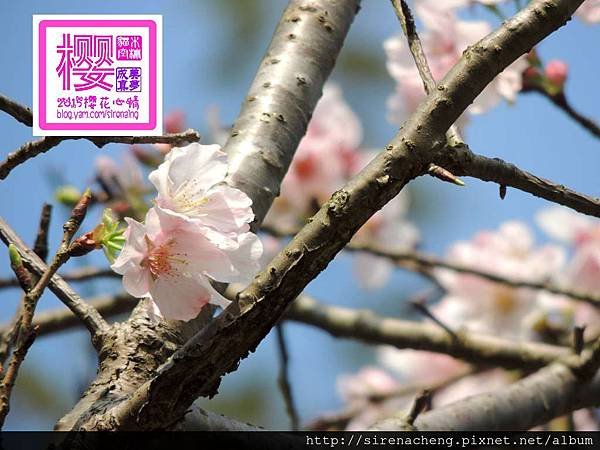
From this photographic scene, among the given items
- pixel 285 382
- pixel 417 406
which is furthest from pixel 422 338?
pixel 417 406

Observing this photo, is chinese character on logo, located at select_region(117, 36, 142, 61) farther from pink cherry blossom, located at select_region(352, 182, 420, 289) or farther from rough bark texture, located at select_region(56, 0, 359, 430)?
pink cherry blossom, located at select_region(352, 182, 420, 289)

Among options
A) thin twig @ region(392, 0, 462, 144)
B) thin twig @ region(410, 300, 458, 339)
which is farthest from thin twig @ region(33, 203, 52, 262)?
thin twig @ region(410, 300, 458, 339)

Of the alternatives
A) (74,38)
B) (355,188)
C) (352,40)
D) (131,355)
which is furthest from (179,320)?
(352,40)

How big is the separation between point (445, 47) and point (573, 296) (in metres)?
0.48

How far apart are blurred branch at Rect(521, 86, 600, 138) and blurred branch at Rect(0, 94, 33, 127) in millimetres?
923

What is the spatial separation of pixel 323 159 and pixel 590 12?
83cm

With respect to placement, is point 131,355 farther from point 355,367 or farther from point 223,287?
point 355,367

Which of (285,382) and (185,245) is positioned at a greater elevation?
(185,245)

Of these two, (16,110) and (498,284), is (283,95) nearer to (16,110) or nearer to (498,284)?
(16,110)

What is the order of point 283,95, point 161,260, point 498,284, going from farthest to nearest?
point 498,284 → point 283,95 → point 161,260

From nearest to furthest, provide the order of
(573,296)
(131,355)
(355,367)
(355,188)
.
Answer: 1. (355,188)
2. (131,355)
3. (573,296)
4. (355,367)

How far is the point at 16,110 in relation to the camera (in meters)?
0.70

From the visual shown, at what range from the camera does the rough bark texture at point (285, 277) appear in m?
0.64

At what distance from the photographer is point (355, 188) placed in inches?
26.3
